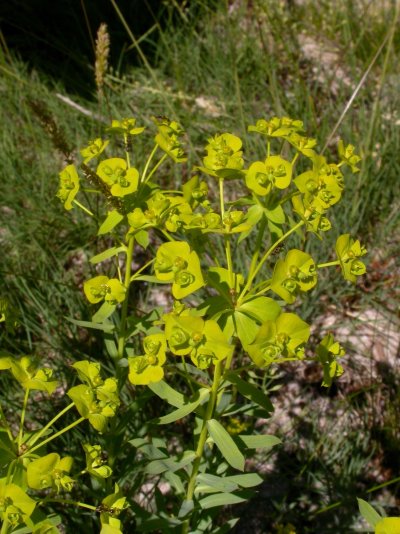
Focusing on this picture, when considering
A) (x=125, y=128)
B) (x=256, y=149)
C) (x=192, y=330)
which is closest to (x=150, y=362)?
(x=192, y=330)

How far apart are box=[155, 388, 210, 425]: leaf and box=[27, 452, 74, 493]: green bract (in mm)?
284

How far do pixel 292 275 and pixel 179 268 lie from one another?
24cm

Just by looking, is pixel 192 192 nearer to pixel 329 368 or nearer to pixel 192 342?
pixel 192 342

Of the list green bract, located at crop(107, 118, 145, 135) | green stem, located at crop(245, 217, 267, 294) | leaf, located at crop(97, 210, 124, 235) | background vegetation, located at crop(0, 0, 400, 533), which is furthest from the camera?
Answer: background vegetation, located at crop(0, 0, 400, 533)

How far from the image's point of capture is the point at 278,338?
1.24m

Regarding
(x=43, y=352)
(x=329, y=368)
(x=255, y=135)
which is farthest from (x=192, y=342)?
(x=255, y=135)

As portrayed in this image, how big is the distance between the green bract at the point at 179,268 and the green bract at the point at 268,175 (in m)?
0.25

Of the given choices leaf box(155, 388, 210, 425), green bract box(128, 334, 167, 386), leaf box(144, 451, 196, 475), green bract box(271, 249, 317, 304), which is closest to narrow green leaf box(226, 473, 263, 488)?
leaf box(144, 451, 196, 475)

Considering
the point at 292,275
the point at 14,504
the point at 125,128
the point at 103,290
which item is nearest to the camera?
the point at 14,504

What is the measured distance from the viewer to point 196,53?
12.1 ft

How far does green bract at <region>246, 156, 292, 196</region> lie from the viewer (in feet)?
4.66

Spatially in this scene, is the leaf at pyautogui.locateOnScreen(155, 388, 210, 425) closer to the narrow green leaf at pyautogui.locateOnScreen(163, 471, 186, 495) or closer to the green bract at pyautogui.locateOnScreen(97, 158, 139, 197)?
the narrow green leaf at pyautogui.locateOnScreen(163, 471, 186, 495)

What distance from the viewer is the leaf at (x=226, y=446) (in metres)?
1.43

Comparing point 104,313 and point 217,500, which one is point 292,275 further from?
point 217,500
